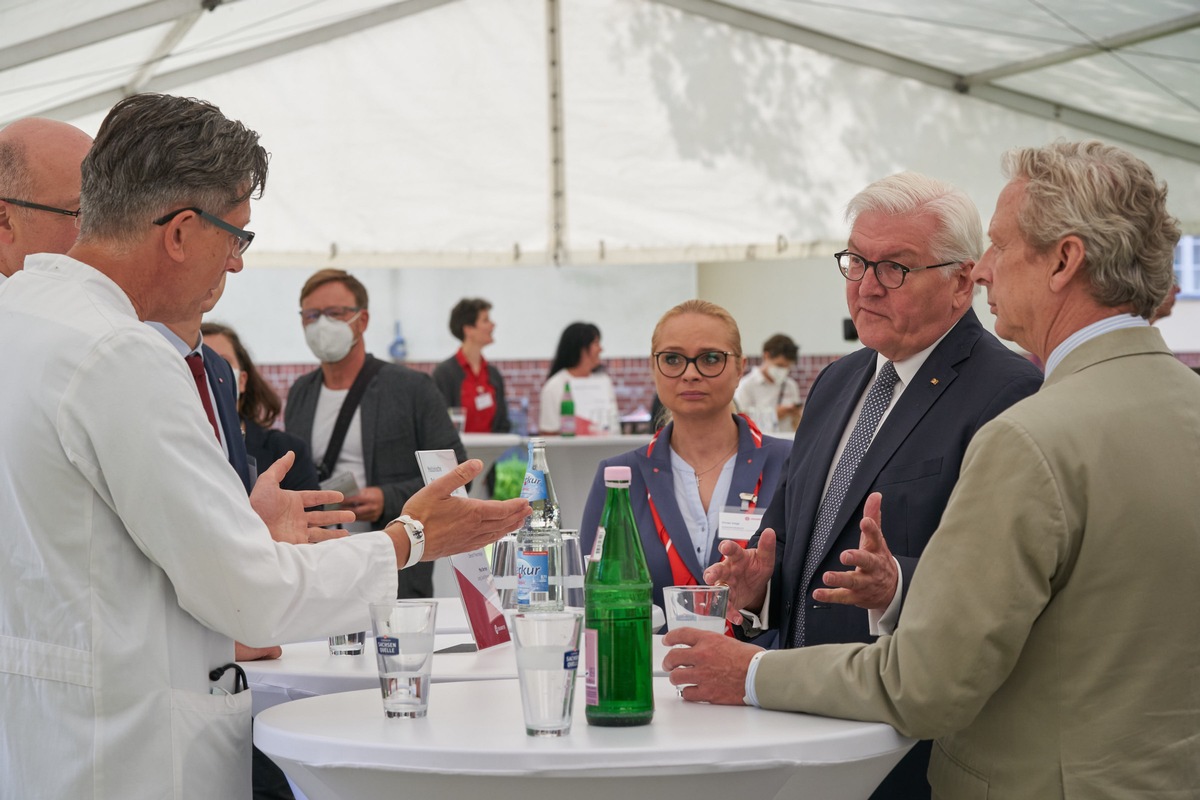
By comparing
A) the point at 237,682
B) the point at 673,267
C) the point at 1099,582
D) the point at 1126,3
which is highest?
the point at 1126,3

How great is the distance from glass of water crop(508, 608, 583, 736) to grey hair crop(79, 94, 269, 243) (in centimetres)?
81

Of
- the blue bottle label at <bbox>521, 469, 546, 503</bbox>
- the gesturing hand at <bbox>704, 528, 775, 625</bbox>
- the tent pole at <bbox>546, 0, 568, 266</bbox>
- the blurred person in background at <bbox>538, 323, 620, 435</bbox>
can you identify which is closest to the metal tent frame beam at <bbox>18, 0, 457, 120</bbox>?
the tent pole at <bbox>546, 0, 568, 266</bbox>

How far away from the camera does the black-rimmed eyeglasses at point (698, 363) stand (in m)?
3.75

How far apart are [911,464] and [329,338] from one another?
3056 mm

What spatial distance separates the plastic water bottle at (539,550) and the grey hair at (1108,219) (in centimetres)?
105

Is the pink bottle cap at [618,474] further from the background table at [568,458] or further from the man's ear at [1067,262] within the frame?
the background table at [568,458]

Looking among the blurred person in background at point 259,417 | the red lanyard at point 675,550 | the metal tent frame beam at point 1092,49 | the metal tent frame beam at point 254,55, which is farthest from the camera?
the metal tent frame beam at point 254,55

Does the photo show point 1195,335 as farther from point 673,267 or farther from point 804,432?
point 804,432

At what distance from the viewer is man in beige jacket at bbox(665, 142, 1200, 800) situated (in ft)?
5.62

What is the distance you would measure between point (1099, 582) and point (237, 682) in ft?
4.24

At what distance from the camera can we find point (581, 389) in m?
7.46

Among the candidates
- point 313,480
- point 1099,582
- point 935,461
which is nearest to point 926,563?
point 1099,582

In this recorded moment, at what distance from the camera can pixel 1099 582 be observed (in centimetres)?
173

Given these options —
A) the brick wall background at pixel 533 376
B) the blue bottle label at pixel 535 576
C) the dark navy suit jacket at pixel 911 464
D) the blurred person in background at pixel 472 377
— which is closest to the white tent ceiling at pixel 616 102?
the blurred person in background at pixel 472 377
